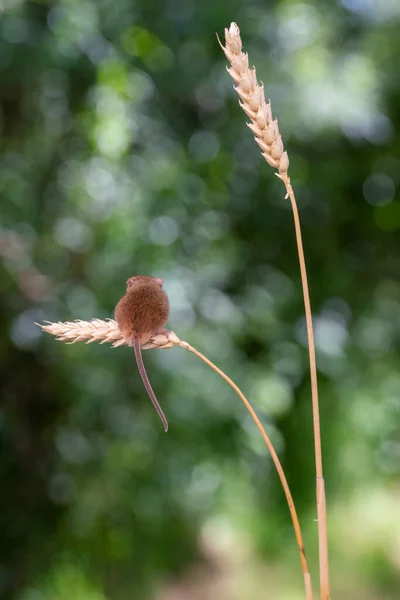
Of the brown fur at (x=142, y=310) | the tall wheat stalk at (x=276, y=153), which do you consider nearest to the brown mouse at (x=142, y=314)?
the brown fur at (x=142, y=310)

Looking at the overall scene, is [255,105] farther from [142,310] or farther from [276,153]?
[142,310]

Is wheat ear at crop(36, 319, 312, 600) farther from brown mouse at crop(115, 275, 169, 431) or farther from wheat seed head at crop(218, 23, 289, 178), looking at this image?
wheat seed head at crop(218, 23, 289, 178)

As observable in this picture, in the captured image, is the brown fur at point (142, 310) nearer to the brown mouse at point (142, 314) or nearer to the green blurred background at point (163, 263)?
the brown mouse at point (142, 314)

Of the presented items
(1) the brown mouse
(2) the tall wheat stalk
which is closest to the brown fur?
(1) the brown mouse

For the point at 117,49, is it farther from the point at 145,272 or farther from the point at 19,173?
the point at 145,272

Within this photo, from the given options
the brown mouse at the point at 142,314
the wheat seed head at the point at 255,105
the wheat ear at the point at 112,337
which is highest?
the wheat seed head at the point at 255,105

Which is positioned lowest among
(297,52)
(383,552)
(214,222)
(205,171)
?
(383,552)

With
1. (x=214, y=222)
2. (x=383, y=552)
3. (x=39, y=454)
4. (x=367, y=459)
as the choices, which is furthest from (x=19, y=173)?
(x=383, y=552)
